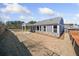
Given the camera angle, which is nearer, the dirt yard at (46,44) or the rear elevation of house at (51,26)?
the dirt yard at (46,44)

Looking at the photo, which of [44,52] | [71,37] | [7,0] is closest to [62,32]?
[71,37]

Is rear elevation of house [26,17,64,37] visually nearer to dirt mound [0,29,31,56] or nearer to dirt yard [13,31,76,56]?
dirt yard [13,31,76,56]

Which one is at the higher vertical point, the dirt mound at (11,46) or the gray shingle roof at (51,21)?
the gray shingle roof at (51,21)

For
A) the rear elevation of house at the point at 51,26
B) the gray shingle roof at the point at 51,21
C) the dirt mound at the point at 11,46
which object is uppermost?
the gray shingle roof at the point at 51,21

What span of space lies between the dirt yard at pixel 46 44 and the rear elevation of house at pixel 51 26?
0.42 feet

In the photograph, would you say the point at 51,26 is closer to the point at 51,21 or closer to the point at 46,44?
the point at 51,21

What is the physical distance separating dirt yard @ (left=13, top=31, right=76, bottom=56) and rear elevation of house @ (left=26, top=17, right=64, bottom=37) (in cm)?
13

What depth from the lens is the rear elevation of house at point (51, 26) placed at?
4707mm

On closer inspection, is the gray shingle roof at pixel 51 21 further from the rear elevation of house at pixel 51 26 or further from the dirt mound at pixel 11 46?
the dirt mound at pixel 11 46

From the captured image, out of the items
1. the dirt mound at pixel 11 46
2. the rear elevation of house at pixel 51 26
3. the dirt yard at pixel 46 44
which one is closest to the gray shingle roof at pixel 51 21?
the rear elevation of house at pixel 51 26

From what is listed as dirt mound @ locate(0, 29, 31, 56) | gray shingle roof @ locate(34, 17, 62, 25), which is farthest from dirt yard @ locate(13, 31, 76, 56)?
gray shingle roof @ locate(34, 17, 62, 25)

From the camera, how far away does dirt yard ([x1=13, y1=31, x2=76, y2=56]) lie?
449 cm

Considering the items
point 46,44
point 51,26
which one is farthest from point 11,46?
point 51,26

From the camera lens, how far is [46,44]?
15.7 feet
